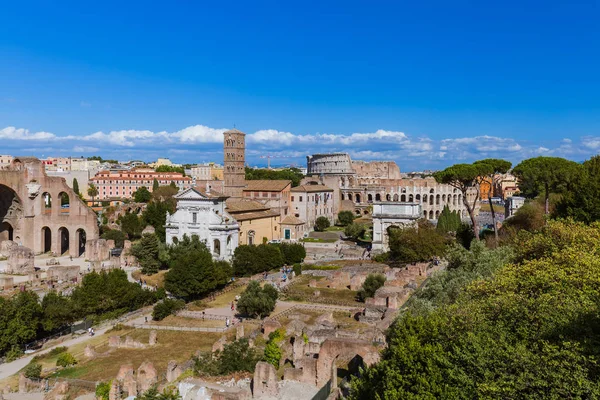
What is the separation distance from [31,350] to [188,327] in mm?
7498

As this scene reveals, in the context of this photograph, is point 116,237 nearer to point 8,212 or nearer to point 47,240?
point 47,240

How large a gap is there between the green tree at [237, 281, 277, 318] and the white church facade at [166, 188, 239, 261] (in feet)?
52.2

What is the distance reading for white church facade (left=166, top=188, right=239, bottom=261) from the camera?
149ft

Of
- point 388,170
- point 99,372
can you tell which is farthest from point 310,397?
point 388,170

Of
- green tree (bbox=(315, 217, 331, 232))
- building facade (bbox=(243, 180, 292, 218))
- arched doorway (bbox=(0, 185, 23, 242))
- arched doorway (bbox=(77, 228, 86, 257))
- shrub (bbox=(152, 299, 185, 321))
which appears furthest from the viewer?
green tree (bbox=(315, 217, 331, 232))

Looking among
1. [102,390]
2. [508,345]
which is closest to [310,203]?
[102,390]

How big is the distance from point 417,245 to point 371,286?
34.6 ft

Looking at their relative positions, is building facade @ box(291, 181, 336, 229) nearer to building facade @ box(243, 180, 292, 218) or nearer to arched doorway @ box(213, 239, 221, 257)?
building facade @ box(243, 180, 292, 218)

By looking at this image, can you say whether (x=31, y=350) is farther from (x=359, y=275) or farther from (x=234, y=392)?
(x=359, y=275)

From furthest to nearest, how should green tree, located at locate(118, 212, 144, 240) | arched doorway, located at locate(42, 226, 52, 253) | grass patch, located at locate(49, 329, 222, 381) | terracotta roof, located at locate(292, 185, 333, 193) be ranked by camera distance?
terracotta roof, located at locate(292, 185, 333, 193) → green tree, located at locate(118, 212, 144, 240) → arched doorway, located at locate(42, 226, 52, 253) → grass patch, located at locate(49, 329, 222, 381)

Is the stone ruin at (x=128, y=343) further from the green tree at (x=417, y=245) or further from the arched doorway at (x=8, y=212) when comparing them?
the arched doorway at (x=8, y=212)

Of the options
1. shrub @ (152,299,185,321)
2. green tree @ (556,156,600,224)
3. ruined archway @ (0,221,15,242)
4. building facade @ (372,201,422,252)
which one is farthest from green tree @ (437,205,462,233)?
ruined archway @ (0,221,15,242)

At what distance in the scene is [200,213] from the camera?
46219 millimetres

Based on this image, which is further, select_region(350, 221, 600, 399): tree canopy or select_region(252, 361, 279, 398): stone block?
select_region(252, 361, 279, 398): stone block
